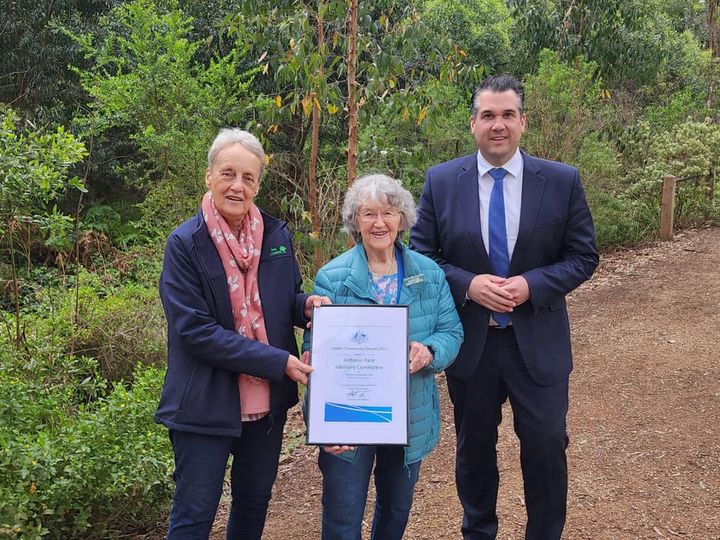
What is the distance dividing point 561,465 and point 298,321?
1.28 metres

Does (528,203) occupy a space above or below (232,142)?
below

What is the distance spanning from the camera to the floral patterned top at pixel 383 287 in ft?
9.05

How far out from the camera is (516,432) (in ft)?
10.2

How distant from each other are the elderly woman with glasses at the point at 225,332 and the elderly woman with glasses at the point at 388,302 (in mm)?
180

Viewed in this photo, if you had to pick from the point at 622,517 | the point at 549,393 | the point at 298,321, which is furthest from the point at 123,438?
the point at 622,517

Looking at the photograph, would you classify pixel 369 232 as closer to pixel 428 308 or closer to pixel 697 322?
Result: pixel 428 308

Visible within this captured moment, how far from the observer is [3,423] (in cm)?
351

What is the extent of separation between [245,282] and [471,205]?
99 cm

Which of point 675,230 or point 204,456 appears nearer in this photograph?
point 204,456

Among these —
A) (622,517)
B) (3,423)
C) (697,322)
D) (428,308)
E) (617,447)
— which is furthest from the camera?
(697,322)

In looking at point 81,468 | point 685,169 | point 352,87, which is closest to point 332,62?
point 352,87

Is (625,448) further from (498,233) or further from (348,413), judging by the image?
(348,413)

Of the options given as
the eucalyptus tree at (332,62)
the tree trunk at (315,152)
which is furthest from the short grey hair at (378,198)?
the tree trunk at (315,152)

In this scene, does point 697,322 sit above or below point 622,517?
above
